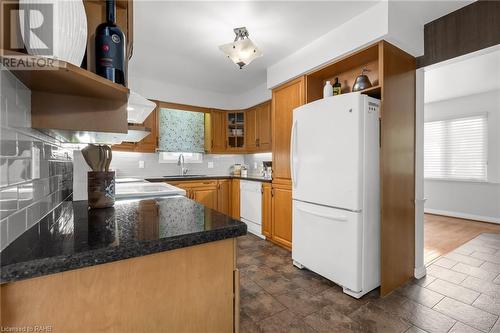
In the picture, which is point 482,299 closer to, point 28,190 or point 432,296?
point 432,296

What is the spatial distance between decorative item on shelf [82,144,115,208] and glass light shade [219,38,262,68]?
137 cm

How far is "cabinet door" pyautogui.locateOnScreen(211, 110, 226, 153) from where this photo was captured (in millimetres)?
4250

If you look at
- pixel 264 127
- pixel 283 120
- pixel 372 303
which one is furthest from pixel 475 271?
pixel 264 127

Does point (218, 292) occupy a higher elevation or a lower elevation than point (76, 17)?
lower


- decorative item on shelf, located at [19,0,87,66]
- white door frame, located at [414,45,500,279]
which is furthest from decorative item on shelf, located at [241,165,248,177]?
decorative item on shelf, located at [19,0,87,66]

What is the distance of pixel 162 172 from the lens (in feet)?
13.3

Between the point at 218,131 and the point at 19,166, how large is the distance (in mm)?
3711

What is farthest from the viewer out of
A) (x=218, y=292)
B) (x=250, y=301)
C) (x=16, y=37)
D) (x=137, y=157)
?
(x=137, y=157)

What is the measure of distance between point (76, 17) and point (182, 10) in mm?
1633

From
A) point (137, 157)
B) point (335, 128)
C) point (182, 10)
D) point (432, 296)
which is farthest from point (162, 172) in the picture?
point (432, 296)

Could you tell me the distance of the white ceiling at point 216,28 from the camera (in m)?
1.95

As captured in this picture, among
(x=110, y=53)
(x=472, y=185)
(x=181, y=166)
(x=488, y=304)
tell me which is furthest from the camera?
(x=472, y=185)

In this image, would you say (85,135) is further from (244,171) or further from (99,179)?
(244,171)

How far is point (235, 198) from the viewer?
4.03m
